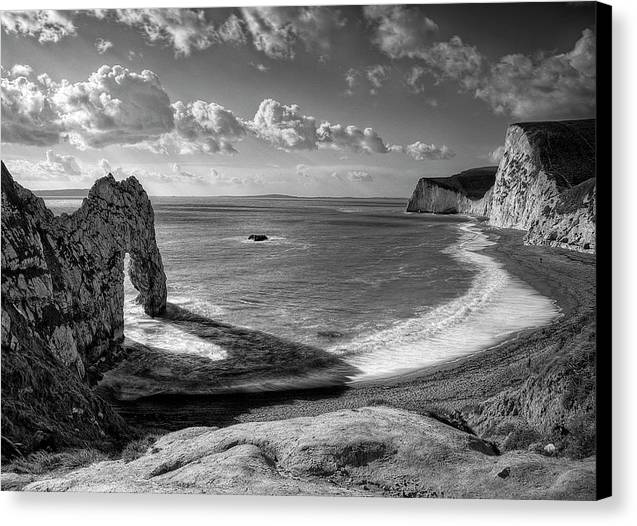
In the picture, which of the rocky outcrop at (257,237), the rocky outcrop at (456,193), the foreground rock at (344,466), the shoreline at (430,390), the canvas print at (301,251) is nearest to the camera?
the foreground rock at (344,466)

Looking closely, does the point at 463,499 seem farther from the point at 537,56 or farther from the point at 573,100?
the point at 537,56

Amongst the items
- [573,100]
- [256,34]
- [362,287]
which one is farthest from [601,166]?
[256,34]

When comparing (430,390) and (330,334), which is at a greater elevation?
Result: (330,334)

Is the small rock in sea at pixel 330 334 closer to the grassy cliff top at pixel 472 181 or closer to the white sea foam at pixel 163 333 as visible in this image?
the white sea foam at pixel 163 333

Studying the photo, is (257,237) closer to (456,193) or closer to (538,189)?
(456,193)

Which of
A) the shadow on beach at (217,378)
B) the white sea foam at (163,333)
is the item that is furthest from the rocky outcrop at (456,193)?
the white sea foam at (163,333)

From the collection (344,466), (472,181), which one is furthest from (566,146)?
(344,466)
